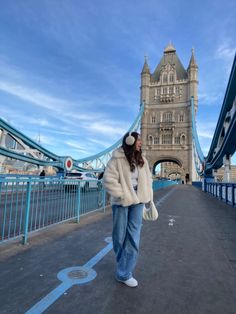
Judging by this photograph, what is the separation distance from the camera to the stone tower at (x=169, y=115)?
202 feet

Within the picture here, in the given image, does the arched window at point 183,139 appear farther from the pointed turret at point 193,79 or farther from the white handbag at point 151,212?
the white handbag at point 151,212

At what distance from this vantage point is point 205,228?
5758 millimetres

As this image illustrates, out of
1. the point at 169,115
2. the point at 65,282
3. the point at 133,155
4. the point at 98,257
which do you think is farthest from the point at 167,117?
the point at 65,282

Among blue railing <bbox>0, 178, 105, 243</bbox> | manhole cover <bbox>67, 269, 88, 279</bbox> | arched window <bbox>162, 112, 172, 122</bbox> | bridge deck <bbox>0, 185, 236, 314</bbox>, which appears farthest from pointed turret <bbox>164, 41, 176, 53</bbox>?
manhole cover <bbox>67, 269, 88, 279</bbox>

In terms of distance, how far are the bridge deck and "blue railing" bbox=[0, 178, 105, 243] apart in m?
0.41

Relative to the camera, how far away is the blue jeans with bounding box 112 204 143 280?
2.53 meters

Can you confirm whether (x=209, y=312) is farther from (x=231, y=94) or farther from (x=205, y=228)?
(x=231, y=94)

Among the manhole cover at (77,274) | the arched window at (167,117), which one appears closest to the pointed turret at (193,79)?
the arched window at (167,117)

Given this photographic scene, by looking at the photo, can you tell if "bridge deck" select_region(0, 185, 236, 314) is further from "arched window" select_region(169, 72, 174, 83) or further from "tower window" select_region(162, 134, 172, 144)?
"arched window" select_region(169, 72, 174, 83)

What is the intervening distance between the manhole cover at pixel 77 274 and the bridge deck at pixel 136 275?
0.55 ft

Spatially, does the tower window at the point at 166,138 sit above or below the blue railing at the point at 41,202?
above

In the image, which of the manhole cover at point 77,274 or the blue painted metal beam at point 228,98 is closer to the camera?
the manhole cover at point 77,274

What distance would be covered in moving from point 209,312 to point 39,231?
3.71 metres

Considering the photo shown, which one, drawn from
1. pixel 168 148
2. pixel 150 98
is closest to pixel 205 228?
pixel 168 148
